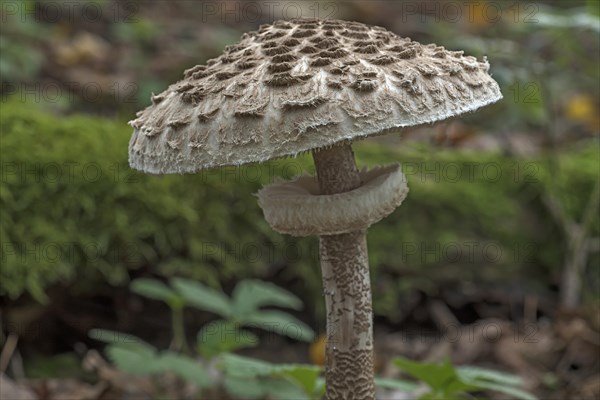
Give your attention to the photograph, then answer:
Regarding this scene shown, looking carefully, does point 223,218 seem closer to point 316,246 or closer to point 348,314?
point 316,246

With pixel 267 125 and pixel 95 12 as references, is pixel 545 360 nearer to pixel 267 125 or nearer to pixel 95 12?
pixel 267 125

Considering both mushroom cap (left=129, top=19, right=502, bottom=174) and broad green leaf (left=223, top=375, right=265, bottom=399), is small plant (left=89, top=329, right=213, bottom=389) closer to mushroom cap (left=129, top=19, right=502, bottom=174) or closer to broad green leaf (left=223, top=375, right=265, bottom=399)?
broad green leaf (left=223, top=375, right=265, bottom=399)

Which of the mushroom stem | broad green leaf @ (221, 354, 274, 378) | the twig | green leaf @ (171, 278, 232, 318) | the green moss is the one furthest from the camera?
the green moss

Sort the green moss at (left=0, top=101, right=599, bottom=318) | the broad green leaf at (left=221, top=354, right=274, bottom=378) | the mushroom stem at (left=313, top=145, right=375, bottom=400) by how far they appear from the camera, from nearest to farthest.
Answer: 1. the mushroom stem at (left=313, top=145, right=375, bottom=400)
2. the broad green leaf at (left=221, top=354, right=274, bottom=378)
3. the green moss at (left=0, top=101, right=599, bottom=318)

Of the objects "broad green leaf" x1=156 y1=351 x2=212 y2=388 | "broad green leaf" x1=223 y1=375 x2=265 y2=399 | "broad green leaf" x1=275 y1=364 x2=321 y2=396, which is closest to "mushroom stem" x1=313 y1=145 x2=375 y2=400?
"broad green leaf" x1=275 y1=364 x2=321 y2=396

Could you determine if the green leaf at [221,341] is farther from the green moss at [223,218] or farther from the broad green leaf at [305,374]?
the green moss at [223,218]

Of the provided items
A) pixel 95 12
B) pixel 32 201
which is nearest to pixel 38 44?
pixel 95 12

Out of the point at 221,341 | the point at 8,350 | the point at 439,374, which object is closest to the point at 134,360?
the point at 221,341

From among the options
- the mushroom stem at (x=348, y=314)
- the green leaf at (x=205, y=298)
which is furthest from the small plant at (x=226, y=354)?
the mushroom stem at (x=348, y=314)
